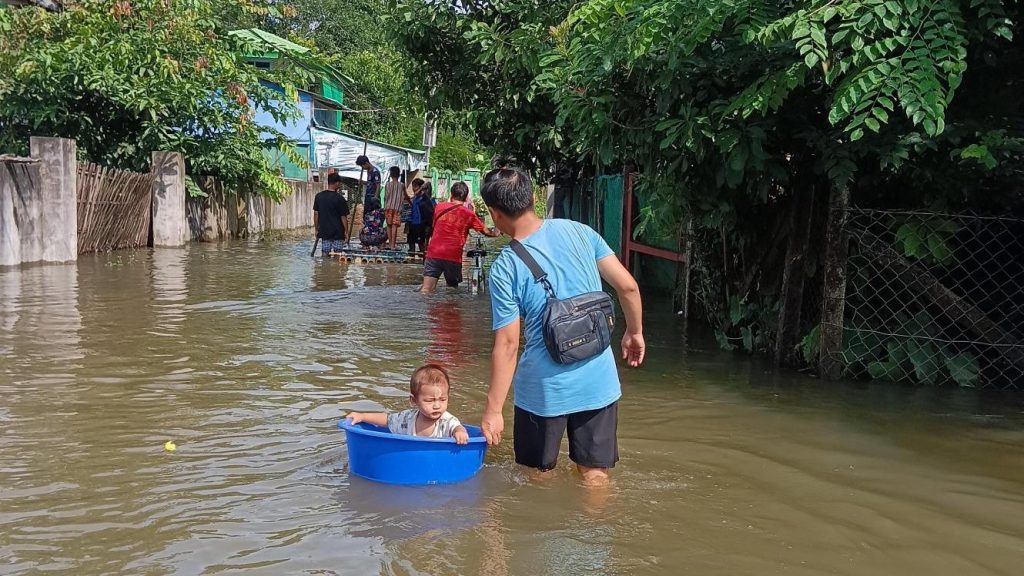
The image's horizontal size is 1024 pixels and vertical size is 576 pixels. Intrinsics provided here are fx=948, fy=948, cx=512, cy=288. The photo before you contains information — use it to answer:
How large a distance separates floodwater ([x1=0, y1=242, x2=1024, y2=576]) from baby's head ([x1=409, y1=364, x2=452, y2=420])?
0.43m

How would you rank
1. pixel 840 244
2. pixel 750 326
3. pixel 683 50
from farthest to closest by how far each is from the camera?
pixel 750 326
pixel 840 244
pixel 683 50

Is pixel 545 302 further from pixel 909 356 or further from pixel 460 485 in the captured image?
pixel 909 356

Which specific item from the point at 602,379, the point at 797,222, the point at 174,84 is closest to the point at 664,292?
the point at 797,222

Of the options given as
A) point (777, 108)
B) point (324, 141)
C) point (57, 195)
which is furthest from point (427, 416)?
point (324, 141)

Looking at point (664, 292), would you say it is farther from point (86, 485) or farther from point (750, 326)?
point (86, 485)

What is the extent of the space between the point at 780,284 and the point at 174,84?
14.5m

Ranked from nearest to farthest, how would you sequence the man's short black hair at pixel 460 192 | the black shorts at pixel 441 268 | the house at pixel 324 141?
the man's short black hair at pixel 460 192 → the black shorts at pixel 441 268 → the house at pixel 324 141

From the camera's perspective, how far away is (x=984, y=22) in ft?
19.4

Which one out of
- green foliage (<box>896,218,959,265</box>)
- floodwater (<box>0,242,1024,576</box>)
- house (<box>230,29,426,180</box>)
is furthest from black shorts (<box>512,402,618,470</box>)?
house (<box>230,29,426,180</box>)

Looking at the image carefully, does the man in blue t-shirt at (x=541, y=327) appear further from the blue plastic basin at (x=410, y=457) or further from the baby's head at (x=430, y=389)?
the baby's head at (x=430, y=389)

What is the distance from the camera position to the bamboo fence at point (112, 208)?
53.0 ft

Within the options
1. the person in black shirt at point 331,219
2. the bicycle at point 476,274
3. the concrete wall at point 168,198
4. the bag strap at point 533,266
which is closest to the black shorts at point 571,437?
the bag strap at point 533,266

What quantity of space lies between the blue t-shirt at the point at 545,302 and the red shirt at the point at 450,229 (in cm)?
756

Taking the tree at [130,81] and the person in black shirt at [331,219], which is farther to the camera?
the tree at [130,81]
